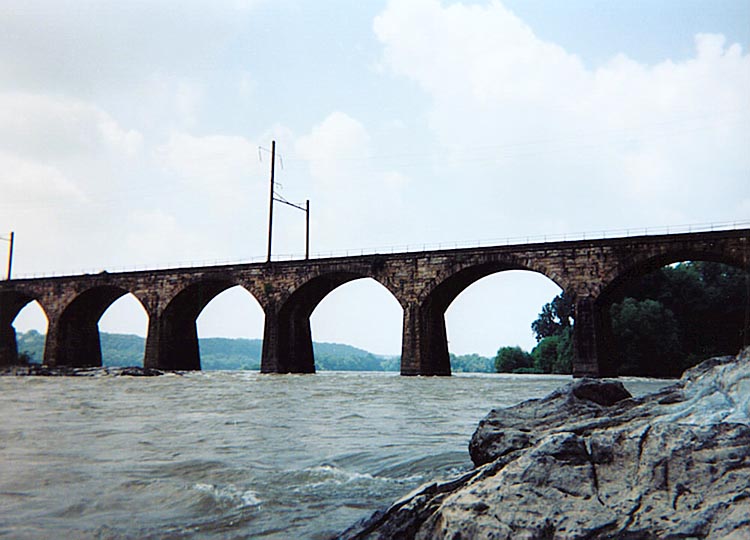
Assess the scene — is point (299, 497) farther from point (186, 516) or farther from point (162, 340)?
point (162, 340)

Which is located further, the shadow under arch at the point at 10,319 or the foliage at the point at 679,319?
the shadow under arch at the point at 10,319

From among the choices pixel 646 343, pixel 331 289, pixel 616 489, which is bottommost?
pixel 616 489

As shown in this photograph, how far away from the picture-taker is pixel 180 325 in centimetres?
3906

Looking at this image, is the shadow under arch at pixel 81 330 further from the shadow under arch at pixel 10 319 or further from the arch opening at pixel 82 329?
the shadow under arch at pixel 10 319

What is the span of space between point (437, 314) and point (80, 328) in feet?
84.9

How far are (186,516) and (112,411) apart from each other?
813 centimetres

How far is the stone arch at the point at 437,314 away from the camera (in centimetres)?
2916

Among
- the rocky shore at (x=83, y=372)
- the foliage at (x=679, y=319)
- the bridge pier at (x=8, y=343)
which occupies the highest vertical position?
→ the foliage at (x=679, y=319)

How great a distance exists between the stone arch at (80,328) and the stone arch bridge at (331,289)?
0.07 m

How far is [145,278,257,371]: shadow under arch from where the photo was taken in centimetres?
3728

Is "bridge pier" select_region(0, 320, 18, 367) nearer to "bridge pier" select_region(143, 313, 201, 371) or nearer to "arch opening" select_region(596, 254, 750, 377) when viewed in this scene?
"bridge pier" select_region(143, 313, 201, 371)

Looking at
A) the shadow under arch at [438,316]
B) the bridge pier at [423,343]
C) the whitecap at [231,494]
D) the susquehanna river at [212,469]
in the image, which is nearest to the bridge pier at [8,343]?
the bridge pier at [423,343]

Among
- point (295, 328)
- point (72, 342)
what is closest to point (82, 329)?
point (72, 342)

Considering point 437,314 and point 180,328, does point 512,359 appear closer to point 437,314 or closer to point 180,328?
point 437,314
